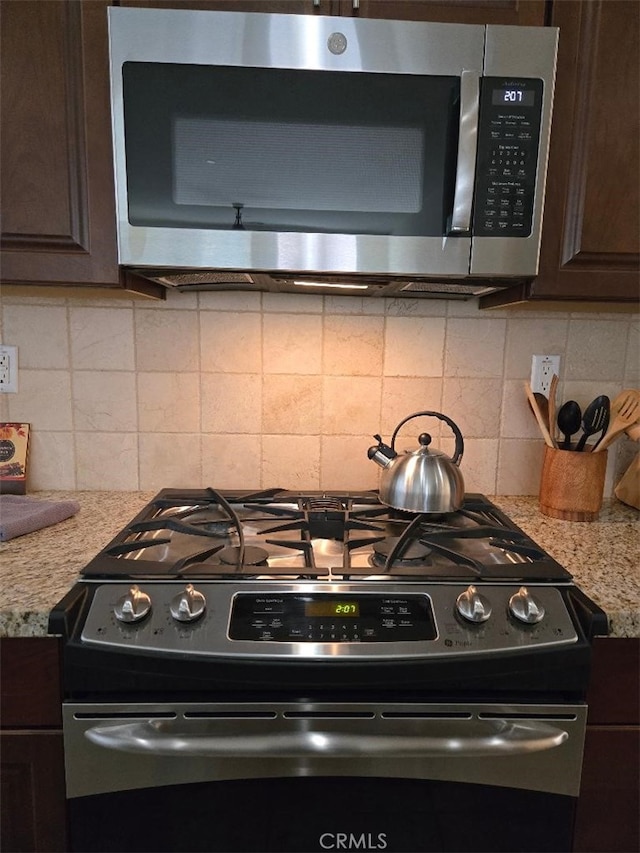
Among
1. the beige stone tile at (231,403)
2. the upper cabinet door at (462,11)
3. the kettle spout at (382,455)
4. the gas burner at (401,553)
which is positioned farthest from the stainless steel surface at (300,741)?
the upper cabinet door at (462,11)

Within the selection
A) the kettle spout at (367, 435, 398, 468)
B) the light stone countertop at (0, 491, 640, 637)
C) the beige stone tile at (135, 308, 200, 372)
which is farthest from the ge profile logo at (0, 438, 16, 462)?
the kettle spout at (367, 435, 398, 468)

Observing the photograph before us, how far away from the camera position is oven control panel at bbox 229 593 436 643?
83 cm

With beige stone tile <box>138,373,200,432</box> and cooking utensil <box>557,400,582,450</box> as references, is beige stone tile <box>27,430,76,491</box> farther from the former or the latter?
cooking utensil <box>557,400,582,450</box>

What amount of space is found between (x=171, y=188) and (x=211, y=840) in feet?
3.43

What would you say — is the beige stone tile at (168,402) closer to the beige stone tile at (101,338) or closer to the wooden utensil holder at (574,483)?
the beige stone tile at (101,338)

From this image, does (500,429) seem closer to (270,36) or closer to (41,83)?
(270,36)

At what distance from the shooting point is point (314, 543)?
3.58ft

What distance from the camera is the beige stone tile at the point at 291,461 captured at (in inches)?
55.6

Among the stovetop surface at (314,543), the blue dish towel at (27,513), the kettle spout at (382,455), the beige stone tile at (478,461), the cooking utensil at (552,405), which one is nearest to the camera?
the stovetop surface at (314,543)

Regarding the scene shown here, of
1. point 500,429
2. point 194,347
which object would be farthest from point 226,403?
point 500,429

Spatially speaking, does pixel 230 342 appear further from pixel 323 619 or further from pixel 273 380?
pixel 323 619

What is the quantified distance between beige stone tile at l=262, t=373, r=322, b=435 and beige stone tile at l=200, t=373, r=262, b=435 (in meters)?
0.02

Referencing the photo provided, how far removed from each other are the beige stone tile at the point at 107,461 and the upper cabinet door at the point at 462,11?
1023 millimetres

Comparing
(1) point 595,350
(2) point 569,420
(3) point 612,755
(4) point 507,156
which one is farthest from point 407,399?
(3) point 612,755
